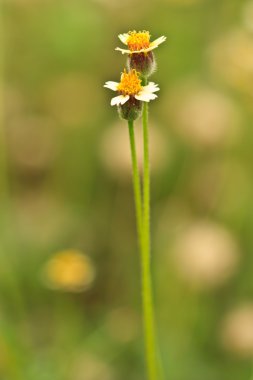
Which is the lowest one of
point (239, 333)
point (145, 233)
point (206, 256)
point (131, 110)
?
point (239, 333)

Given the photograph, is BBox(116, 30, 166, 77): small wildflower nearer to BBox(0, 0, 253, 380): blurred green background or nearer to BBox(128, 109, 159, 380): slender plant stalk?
BBox(128, 109, 159, 380): slender plant stalk

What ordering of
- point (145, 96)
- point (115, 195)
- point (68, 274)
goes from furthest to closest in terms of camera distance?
point (115, 195)
point (68, 274)
point (145, 96)

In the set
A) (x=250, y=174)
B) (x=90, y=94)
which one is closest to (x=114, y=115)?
(x=90, y=94)

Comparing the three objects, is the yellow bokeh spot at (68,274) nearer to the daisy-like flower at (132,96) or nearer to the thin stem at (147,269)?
the thin stem at (147,269)

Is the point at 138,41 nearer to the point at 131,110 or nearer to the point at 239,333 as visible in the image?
the point at 131,110

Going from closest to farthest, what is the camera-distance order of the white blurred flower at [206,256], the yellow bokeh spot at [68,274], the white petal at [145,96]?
the white petal at [145,96] < the yellow bokeh spot at [68,274] < the white blurred flower at [206,256]

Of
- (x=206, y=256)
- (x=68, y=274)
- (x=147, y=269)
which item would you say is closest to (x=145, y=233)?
(x=147, y=269)

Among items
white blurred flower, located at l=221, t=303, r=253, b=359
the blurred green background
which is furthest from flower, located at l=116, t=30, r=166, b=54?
white blurred flower, located at l=221, t=303, r=253, b=359

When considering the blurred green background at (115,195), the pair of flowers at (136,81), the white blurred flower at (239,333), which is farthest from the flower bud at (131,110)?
the white blurred flower at (239,333)
